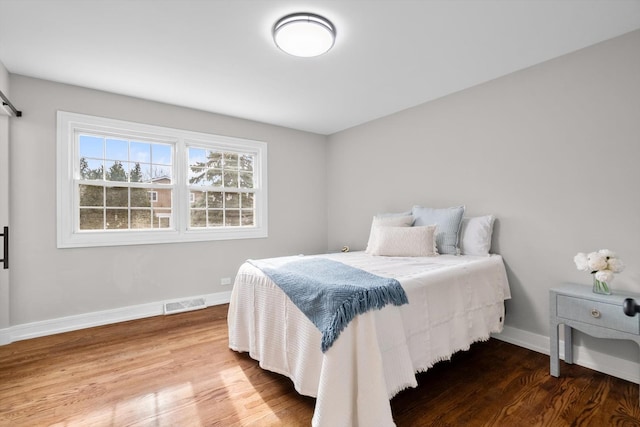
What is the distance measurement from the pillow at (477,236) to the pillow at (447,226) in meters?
0.08

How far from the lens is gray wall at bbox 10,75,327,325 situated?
2773 millimetres

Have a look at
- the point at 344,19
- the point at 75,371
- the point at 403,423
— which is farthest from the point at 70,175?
the point at 403,423

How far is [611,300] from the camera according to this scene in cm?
187

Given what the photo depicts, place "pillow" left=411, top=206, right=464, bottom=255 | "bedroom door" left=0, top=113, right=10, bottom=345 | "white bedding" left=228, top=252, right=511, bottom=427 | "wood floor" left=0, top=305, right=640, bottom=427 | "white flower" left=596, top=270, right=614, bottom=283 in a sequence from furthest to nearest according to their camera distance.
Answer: "pillow" left=411, top=206, right=464, bottom=255 < "bedroom door" left=0, top=113, right=10, bottom=345 < "white flower" left=596, top=270, right=614, bottom=283 < "wood floor" left=0, top=305, right=640, bottom=427 < "white bedding" left=228, top=252, right=511, bottom=427

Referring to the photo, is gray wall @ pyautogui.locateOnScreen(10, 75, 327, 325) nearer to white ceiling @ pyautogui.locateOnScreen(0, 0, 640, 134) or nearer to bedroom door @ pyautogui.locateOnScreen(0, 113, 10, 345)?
bedroom door @ pyautogui.locateOnScreen(0, 113, 10, 345)

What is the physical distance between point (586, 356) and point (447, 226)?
1384 mm

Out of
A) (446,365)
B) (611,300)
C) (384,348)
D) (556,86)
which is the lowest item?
(446,365)

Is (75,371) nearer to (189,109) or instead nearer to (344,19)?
(189,109)

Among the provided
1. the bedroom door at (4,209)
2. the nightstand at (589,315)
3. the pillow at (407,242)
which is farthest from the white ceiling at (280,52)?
the nightstand at (589,315)

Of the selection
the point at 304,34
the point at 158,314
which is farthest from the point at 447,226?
the point at 158,314

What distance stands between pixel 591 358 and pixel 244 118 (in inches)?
168

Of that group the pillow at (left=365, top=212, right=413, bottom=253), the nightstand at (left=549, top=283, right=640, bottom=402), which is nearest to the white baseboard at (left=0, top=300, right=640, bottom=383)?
the nightstand at (left=549, top=283, right=640, bottom=402)

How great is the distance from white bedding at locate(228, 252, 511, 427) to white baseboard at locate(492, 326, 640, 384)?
14.2 inches

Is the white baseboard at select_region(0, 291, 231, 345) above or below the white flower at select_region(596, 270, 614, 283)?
below
